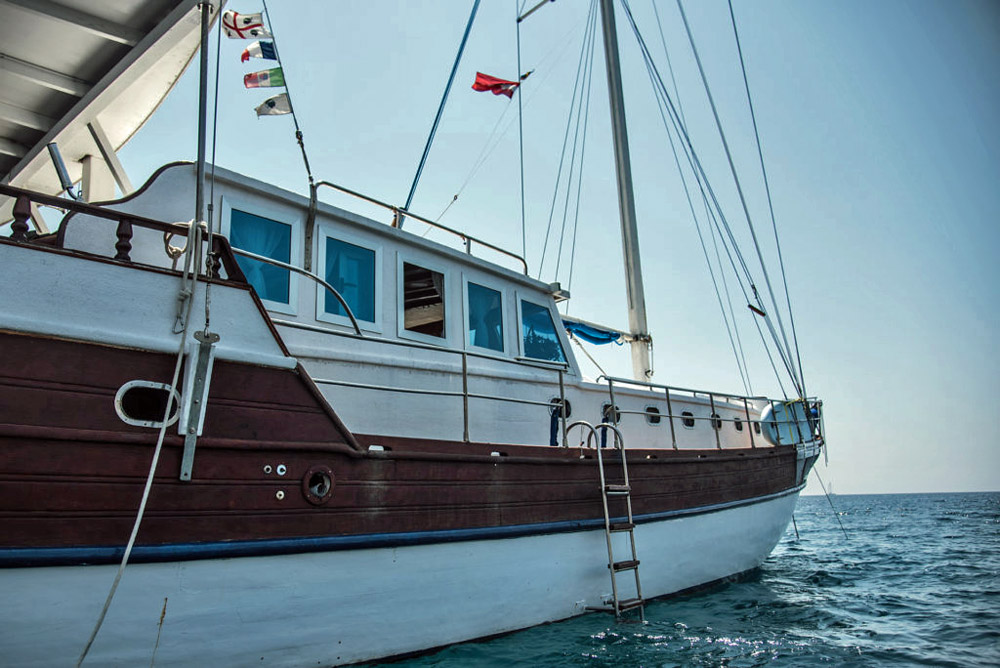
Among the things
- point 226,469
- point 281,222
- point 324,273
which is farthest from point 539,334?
point 226,469

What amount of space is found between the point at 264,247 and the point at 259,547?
A: 8.20 feet

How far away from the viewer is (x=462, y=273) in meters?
6.11

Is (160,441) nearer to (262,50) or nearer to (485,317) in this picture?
(485,317)

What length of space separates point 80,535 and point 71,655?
583 mm

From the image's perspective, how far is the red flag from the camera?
37.4 ft

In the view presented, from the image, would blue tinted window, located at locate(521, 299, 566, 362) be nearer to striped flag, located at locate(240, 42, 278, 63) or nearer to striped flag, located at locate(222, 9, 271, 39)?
striped flag, located at locate(240, 42, 278, 63)

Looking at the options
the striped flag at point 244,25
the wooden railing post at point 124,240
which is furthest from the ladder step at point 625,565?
the striped flag at point 244,25

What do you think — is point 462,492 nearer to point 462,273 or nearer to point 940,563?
point 462,273

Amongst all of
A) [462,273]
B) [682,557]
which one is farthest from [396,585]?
[682,557]

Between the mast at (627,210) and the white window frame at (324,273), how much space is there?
18.5ft

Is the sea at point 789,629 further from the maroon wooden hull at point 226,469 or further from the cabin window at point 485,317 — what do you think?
the cabin window at point 485,317

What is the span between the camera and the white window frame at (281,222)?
4.71 meters

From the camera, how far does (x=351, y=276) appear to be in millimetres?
5285

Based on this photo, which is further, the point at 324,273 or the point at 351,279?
the point at 351,279
